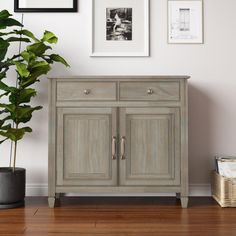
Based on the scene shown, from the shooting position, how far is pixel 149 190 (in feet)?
9.01

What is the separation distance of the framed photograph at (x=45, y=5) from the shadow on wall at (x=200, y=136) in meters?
1.16

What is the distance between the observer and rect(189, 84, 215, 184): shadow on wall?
3207mm

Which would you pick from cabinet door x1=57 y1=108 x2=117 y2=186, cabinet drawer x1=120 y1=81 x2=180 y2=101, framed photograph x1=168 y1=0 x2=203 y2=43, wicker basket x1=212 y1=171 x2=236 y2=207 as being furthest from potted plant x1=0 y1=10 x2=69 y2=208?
wicker basket x1=212 y1=171 x2=236 y2=207

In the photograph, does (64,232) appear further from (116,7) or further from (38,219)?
(116,7)

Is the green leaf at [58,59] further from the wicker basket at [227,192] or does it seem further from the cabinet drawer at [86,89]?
the wicker basket at [227,192]

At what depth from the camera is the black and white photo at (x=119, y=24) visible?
10.5 ft

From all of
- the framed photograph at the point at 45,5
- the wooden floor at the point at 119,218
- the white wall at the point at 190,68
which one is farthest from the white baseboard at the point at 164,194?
the framed photograph at the point at 45,5

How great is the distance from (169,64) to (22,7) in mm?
1269

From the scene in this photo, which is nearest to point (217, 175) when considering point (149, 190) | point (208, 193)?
point (208, 193)

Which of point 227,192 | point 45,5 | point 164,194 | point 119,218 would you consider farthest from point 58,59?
point 227,192

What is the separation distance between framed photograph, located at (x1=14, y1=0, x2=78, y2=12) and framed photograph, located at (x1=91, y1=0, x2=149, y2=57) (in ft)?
0.63

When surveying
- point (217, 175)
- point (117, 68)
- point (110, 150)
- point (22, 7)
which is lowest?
point (217, 175)

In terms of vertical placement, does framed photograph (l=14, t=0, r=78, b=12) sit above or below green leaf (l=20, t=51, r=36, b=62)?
above

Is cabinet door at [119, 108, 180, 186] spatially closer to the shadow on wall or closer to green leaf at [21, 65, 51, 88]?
the shadow on wall
